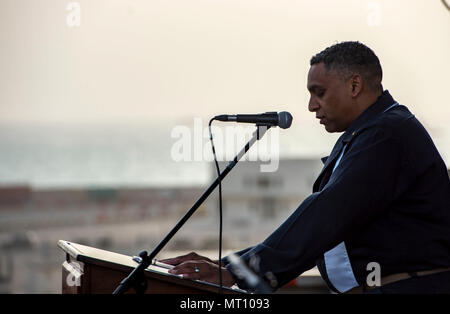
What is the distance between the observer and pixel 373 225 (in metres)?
2.33

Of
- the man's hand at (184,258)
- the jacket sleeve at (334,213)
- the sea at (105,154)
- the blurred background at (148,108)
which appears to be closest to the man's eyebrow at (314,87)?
the jacket sleeve at (334,213)

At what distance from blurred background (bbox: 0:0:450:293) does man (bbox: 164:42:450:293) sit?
19.8 m

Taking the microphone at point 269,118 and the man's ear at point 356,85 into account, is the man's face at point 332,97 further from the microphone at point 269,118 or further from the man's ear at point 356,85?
the microphone at point 269,118

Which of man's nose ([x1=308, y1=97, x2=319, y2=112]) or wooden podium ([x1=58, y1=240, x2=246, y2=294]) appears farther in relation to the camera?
man's nose ([x1=308, y1=97, x2=319, y2=112])

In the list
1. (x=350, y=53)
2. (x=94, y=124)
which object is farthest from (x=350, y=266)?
(x=94, y=124)

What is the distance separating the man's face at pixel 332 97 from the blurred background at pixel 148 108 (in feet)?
64.5

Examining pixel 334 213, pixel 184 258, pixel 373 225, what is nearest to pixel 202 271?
pixel 184 258

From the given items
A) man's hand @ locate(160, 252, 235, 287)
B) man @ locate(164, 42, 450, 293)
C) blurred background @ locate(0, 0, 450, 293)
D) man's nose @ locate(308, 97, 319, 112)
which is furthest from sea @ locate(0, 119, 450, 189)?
man's hand @ locate(160, 252, 235, 287)

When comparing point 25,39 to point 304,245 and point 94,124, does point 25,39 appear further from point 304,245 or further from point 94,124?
point 304,245

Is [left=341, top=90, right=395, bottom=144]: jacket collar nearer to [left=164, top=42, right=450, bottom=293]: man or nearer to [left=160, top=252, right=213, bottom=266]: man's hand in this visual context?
[left=164, top=42, right=450, bottom=293]: man

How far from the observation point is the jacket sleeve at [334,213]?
2252 mm

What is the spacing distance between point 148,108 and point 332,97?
5314 centimetres

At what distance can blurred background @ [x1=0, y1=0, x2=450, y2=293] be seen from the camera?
31.0 meters
